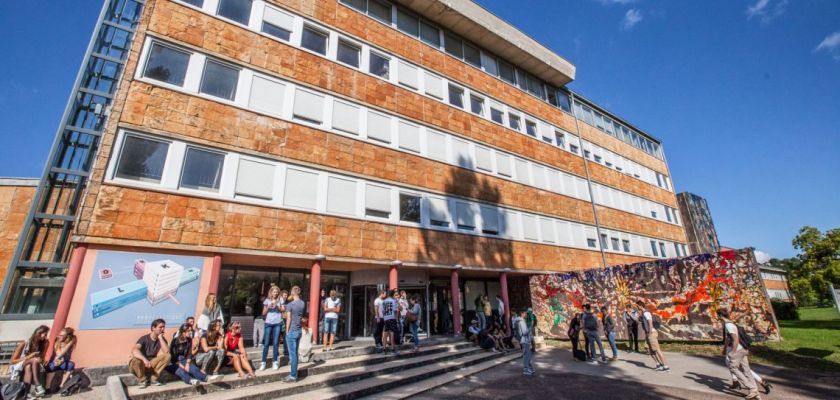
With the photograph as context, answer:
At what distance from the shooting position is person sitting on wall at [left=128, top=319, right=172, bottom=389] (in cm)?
682

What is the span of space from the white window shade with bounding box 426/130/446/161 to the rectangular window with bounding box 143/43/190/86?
31.3ft

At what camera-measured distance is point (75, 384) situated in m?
6.90

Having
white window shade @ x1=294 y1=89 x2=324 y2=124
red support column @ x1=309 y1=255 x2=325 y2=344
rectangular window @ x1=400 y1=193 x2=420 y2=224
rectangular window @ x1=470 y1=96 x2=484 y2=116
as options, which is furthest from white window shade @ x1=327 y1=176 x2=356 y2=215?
rectangular window @ x1=470 y1=96 x2=484 y2=116

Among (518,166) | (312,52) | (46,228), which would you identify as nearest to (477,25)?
(518,166)

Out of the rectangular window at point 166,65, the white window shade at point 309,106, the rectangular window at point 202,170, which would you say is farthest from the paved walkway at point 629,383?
the rectangular window at point 166,65

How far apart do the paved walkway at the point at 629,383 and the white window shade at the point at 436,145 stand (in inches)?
368

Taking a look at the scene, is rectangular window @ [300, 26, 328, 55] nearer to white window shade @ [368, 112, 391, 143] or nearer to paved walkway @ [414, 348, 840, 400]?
white window shade @ [368, 112, 391, 143]

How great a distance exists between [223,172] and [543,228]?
1572cm

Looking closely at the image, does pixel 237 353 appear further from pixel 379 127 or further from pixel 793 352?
pixel 793 352

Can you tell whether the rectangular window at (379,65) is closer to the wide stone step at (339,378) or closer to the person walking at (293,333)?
the person walking at (293,333)

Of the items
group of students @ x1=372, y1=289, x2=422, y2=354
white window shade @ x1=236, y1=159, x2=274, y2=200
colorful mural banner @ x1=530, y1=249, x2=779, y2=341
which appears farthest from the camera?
colorful mural banner @ x1=530, y1=249, x2=779, y2=341

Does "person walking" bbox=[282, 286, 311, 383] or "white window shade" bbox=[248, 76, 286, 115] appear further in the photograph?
"white window shade" bbox=[248, 76, 286, 115]

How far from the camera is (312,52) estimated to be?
13961mm

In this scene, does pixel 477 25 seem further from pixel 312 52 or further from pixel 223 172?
pixel 223 172
